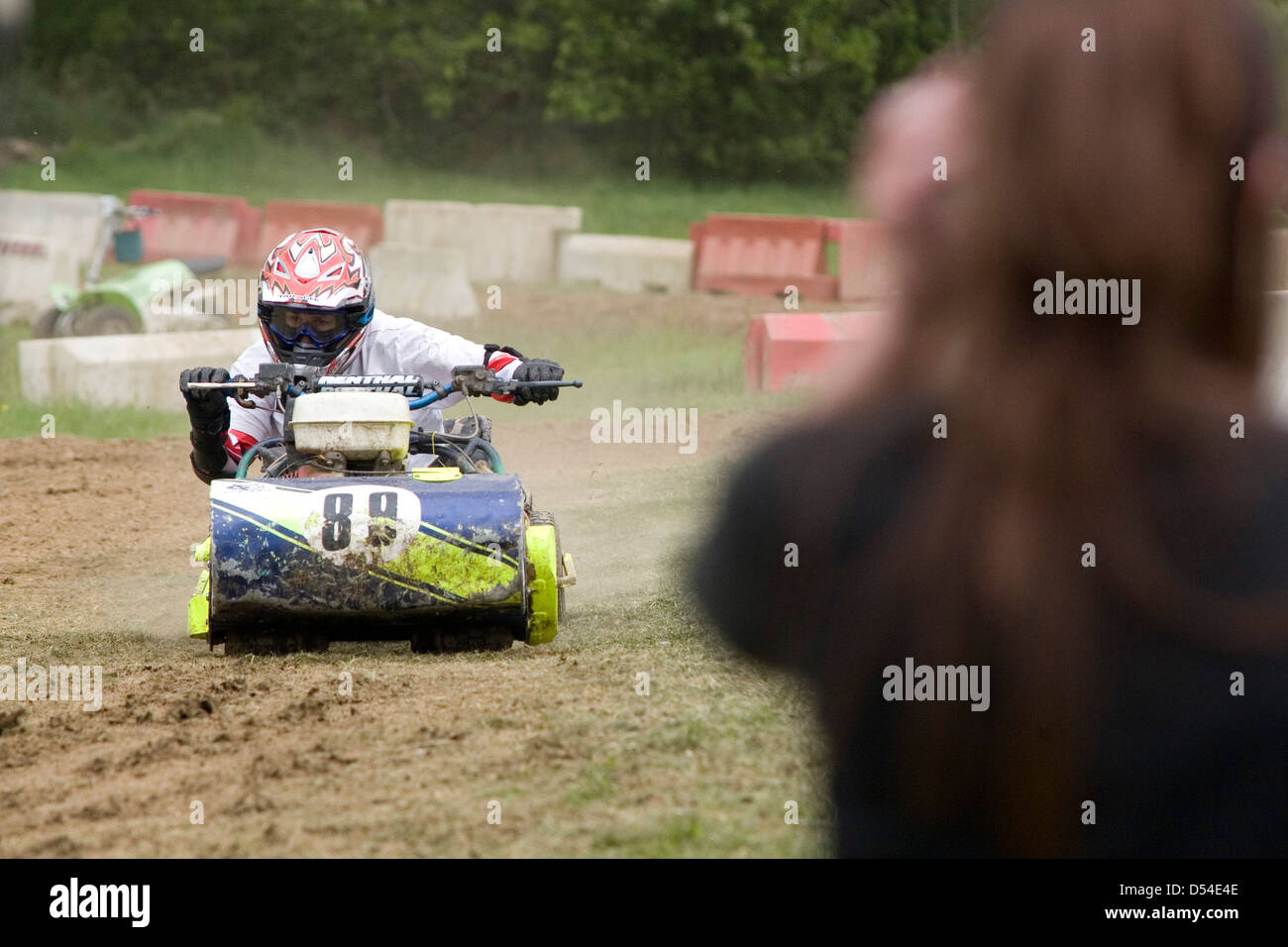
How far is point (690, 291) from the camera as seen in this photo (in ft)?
76.7

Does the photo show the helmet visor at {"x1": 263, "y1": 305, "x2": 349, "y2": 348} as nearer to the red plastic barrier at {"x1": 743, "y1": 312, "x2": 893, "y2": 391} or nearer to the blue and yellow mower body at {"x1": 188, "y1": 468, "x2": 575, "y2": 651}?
the blue and yellow mower body at {"x1": 188, "y1": 468, "x2": 575, "y2": 651}

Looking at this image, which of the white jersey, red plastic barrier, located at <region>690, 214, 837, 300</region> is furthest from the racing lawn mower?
red plastic barrier, located at <region>690, 214, 837, 300</region>

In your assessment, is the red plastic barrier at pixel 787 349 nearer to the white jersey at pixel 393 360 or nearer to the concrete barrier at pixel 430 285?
the concrete barrier at pixel 430 285

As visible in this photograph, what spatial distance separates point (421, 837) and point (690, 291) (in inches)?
769

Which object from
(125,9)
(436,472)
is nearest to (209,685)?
(436,472)

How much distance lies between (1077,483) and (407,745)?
12.4 ft

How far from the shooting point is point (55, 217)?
2355 cm

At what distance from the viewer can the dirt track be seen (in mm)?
4230

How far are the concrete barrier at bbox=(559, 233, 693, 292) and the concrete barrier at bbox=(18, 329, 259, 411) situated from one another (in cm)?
944

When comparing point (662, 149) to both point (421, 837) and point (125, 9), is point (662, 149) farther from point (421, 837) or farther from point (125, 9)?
point (421, 837)

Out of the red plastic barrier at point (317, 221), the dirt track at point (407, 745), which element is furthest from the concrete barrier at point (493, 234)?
the dirt track at point (407, 745)

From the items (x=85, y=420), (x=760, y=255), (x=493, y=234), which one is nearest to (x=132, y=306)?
(x=85, y=420)

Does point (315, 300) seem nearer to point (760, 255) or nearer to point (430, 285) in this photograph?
point (430, 285)

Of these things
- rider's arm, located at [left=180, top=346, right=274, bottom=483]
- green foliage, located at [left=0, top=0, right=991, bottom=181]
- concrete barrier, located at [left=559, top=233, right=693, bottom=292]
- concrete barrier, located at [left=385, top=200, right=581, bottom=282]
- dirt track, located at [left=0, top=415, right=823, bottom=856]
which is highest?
green foliage, located at [left=0, top=0, right=991, bottom=181]
